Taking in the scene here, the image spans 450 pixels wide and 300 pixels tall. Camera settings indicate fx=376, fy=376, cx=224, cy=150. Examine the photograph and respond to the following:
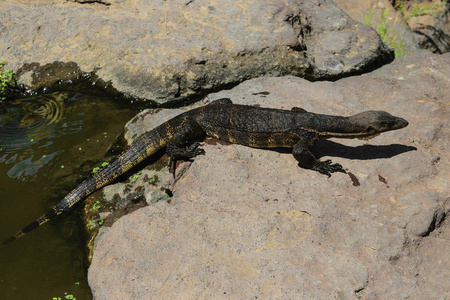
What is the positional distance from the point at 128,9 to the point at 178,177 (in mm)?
6272

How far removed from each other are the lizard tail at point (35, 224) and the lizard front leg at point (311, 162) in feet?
14.8

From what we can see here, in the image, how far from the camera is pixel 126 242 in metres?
5.84

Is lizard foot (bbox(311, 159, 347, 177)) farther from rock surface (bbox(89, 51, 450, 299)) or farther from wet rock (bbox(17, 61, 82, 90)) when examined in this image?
wet rock (bbox(17, 61, 82, 90))

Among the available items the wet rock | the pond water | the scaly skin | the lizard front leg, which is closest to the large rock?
the wet rock

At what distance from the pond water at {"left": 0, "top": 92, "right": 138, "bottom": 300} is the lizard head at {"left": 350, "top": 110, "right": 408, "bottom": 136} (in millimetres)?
5049

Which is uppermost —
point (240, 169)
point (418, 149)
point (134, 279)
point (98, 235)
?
point (418, 149)

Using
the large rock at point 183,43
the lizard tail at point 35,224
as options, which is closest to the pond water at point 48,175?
the lizard tail at point 35,224

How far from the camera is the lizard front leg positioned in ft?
21.4

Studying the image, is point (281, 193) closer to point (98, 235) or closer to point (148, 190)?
point (148, 190)

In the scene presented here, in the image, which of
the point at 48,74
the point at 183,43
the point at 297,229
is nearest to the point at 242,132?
the point at 297,229

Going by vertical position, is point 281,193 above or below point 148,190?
above

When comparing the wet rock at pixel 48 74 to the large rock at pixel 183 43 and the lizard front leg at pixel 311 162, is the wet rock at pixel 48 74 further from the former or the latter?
the lizard front leg at pixel 311 162

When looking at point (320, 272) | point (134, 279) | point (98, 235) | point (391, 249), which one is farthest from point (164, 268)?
point (391, 249)

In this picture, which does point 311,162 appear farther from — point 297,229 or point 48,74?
point 48,74
